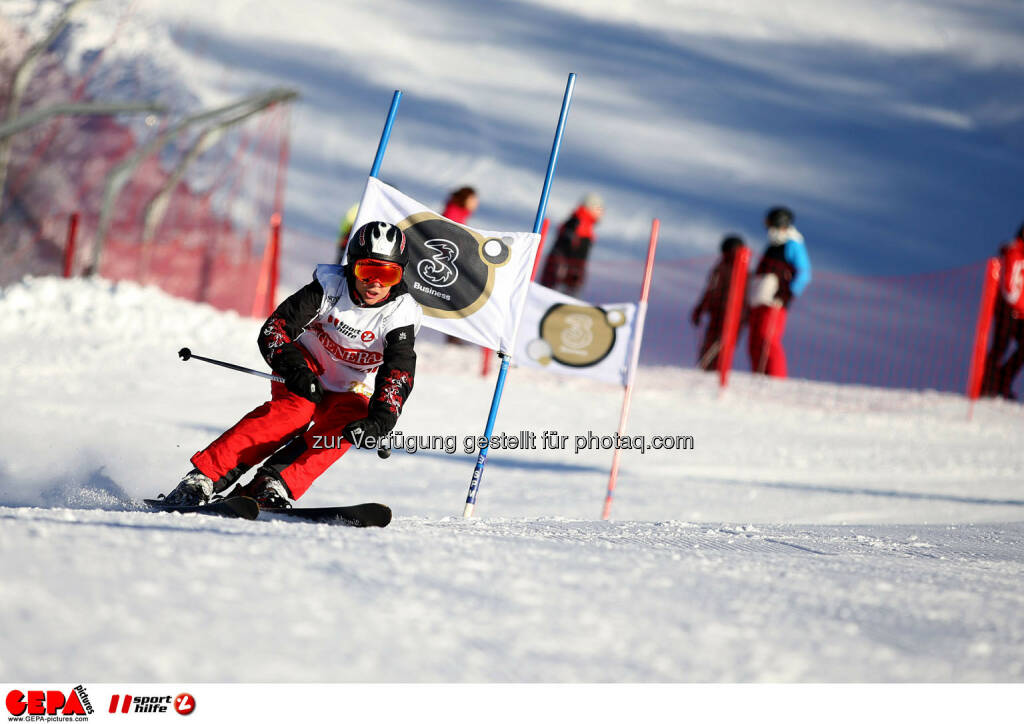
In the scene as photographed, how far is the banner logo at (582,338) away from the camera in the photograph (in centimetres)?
698

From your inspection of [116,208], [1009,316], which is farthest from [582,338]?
[116,208]

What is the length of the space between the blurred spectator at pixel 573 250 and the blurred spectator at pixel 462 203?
140 centimetres

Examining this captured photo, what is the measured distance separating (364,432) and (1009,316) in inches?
409

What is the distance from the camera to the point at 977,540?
15.8 ft

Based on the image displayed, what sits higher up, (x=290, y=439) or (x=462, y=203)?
(x=462, y=203)

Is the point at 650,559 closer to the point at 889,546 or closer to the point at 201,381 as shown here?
the point at 889,546

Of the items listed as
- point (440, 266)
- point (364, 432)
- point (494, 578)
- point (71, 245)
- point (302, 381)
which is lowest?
point (494, 578)

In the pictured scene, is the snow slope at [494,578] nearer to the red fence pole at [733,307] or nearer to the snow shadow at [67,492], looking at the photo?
the snow shadow at [67,492]

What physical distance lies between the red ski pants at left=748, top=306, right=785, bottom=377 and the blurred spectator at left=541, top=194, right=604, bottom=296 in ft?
8.34

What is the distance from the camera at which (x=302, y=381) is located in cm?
433

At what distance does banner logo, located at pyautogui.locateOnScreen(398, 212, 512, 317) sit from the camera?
17.2 feet

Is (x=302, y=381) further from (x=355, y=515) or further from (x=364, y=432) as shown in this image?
(x=355, y=515)

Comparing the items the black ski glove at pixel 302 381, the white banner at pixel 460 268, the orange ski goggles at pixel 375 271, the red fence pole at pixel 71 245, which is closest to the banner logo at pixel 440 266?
the white banner at pixel 460 268

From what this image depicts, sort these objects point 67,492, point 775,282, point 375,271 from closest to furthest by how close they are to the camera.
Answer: point 375,271
point 67,492
point 775,282
